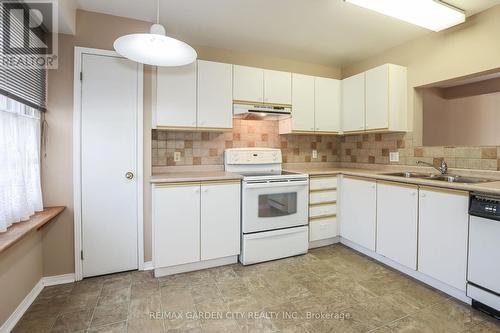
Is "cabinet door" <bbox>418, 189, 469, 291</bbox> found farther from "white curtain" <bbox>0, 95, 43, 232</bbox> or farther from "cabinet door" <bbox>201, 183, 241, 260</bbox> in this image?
"white curtain" <bbox>0, 95, 43, 232</bbox>

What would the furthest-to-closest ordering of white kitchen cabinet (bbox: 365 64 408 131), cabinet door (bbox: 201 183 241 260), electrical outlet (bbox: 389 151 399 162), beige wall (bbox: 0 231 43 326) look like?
electrical outlet (bbox: 389 151 399 162) → white kitchen cabinet (bbox: 365 64 408 131) → cabinet door (bbox: 201 183 241 260) → beige wall (bbox: 0 231 43 326)

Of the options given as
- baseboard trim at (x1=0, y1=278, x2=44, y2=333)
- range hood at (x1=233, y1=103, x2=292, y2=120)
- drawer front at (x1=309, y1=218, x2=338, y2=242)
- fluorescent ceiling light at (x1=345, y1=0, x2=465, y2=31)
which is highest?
fluorescent ceiling light at (x1=345, y1=0, x2=465, y2=31)

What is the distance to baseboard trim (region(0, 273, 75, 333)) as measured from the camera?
163 cm

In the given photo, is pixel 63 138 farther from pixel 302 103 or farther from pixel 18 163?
pixel 302 103

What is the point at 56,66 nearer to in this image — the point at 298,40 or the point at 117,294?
the point at 117,294

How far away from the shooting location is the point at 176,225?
237 cm

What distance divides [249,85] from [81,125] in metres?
1.71

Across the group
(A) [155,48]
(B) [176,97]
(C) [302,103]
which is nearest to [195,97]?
(B) [176,97]

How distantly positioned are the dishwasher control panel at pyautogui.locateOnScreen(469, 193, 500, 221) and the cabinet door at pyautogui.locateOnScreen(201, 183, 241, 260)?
189 cm

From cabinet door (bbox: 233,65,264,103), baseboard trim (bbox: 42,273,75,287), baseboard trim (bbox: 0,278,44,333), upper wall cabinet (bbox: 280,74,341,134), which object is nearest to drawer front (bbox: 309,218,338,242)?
upper wall cabinet (bbox: 280,74,341,134)

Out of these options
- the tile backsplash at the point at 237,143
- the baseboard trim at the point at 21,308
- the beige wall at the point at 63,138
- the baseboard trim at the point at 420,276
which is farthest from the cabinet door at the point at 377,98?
the baseboard trim at the point at 21,308

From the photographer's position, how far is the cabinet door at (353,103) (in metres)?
3.12

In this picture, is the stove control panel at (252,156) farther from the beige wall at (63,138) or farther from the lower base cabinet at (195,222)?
the beige wall at (63,138)

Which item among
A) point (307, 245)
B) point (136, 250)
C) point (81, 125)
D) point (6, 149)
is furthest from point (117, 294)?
point (307, 245)
